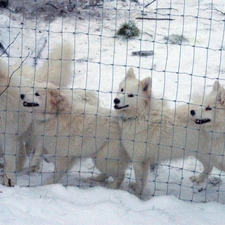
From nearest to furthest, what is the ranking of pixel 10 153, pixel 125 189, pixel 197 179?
1. pixel 10 153
2. pixel 125 189
3. pixel 197 179

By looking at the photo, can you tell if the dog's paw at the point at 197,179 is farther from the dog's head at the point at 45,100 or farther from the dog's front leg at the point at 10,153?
the dog's front leg at the point at 10,153

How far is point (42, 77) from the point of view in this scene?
5.68 metres

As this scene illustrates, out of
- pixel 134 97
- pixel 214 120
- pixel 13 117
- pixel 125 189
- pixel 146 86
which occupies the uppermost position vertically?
pixel 146 86

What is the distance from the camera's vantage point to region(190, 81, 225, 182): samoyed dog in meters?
4.77

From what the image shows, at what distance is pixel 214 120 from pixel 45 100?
5.71 feet

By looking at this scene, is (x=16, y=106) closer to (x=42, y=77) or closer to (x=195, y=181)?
(x=42, y=77)

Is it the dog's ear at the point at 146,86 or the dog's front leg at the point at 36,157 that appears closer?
the dog's ear at the point at 146,86

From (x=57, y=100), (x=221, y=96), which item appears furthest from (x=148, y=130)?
(x=57, y=100)

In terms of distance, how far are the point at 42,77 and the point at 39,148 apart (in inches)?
32.8

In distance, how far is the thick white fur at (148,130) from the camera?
4.95 metres

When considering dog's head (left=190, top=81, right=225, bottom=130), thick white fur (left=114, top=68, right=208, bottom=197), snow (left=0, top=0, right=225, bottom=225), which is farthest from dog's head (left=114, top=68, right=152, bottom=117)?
dog's head (left=190, top=81, right=225, bottom=130)

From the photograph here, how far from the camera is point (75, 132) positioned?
508 cm

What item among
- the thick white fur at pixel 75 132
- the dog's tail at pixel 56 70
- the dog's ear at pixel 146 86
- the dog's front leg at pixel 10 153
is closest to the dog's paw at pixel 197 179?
the thick white fur at pixel 75 132

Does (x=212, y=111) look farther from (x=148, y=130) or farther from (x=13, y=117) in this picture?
(x=13, y=117)
